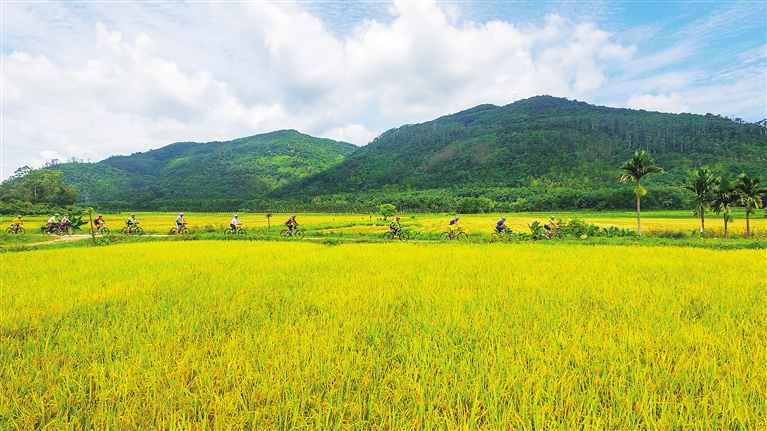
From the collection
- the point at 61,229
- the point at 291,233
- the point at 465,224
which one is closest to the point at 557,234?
the point at 291,233

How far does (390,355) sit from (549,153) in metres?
143

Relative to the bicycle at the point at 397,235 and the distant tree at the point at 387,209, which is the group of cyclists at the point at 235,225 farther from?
the distant tree at the point at 387,209

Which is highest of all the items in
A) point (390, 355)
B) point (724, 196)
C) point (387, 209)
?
point (387, 209)

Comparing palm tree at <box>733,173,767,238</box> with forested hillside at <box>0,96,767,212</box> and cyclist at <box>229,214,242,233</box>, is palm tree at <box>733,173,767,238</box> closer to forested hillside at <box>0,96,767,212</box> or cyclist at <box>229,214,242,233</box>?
cyclist at <box>229,214,242,233</box>

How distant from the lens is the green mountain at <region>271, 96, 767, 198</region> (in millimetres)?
99562

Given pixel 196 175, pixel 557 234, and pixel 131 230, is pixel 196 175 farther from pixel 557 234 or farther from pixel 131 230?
pixel 557 234

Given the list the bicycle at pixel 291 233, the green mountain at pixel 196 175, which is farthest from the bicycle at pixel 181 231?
the green mountain at pixel 196 175

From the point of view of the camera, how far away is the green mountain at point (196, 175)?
424 feet

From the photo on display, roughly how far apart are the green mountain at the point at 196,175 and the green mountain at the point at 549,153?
22.4m

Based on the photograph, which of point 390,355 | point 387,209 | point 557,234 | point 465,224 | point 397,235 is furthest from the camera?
point 387,209

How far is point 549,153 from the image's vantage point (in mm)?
127312

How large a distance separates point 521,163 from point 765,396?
441 ft

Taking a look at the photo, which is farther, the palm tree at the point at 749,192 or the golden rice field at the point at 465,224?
the golden rice field at the point at 465,224

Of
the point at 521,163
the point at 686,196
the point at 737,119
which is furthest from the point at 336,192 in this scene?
the point at 737,119
